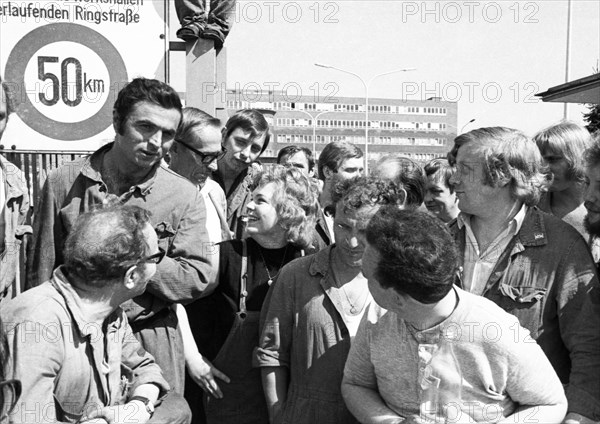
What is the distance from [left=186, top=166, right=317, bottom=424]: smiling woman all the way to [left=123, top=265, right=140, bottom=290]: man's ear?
0.67 metres

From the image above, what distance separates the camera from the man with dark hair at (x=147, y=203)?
3.21 m

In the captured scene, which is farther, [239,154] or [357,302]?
[239,154]

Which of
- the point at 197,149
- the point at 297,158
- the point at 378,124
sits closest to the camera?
the point at 197,149

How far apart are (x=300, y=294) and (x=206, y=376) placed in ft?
2.19

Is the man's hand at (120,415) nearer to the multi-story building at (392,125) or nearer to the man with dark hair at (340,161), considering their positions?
the man with dark hair at (340,161)

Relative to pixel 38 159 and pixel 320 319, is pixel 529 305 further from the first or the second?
pixel 38 159

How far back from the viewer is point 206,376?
3400 millimetres

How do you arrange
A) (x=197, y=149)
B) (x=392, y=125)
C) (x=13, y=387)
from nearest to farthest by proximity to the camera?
(x=13, y=387) < (x=197, y=149) < (x=392, y=125)

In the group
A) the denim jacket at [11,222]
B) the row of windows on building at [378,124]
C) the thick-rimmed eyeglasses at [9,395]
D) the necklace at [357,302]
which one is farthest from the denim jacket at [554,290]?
the row of windows on building at [378,124]

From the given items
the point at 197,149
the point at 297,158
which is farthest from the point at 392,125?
the point at 197,149

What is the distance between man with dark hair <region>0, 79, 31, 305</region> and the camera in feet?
10.7

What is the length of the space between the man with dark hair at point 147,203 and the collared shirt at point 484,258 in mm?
1132

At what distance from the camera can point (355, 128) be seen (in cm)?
7350

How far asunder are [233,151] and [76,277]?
7.11 ft
